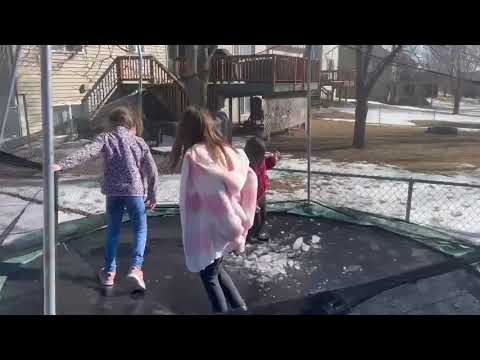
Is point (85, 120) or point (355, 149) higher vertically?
point (85, 120)

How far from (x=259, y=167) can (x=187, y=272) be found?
97 cm

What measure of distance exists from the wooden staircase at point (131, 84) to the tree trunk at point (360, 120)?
4479mm

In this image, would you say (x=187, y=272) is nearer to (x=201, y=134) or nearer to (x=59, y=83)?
(x=201, y=134)

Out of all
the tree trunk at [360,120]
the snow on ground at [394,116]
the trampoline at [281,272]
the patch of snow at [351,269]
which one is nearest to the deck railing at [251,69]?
the tree trunk at [360,120]

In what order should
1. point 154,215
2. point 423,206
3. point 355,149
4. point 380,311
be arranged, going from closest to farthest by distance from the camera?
point 380,311, point 154,215, point 423,206, point 355,149

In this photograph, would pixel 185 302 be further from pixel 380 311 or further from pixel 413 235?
pixel 413 235

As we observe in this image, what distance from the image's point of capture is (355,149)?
480 inches

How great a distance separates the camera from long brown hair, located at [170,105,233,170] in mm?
2347

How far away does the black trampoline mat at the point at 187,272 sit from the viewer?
2885mm

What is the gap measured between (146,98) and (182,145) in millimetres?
9211

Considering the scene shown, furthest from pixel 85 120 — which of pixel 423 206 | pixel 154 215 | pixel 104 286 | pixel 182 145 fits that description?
pixel 182 145

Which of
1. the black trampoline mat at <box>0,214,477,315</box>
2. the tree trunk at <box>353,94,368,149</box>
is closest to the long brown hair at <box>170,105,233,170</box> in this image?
the black trampoline mat at <box>0,214,477,315</box>

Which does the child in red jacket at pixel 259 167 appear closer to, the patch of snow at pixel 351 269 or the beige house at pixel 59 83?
the patch of snow at pixel 351 269

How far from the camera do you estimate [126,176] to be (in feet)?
9.24
